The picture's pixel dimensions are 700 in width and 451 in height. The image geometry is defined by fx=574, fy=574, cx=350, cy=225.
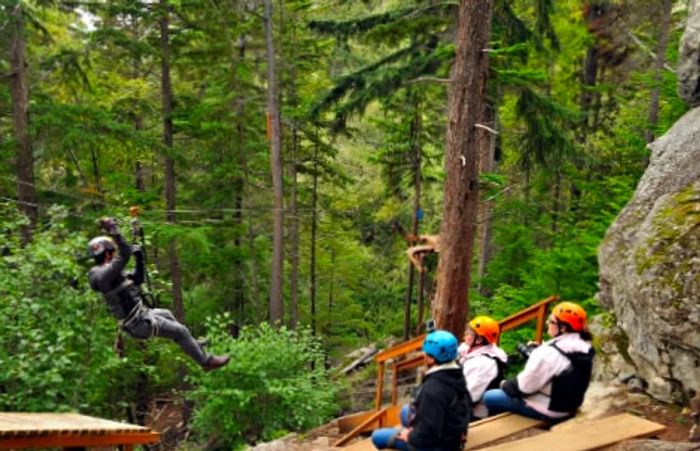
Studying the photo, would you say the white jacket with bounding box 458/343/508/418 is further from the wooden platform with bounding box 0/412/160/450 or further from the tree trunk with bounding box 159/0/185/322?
the tree trunk with bounding box 159/0/185/322

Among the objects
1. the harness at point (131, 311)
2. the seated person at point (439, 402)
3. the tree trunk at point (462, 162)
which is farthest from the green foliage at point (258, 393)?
the seated person at point (439, 402)

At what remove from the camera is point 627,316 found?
26.6ft

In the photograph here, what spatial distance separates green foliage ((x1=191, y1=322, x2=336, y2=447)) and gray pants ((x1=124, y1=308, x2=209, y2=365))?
3.98 meters

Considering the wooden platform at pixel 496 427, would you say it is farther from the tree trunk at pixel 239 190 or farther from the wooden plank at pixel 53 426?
the tree trunk at pixel 239 190

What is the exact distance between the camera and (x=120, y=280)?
7617mm

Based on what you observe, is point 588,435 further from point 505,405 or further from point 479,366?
point 479,366

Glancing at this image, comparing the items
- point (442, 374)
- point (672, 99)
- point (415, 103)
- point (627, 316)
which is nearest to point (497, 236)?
point (415, 103)

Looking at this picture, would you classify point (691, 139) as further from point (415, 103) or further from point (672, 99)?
point (415, 103)

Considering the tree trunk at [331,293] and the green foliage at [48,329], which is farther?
the tree trunk at [331,293]

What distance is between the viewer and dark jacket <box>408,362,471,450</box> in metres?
4.48

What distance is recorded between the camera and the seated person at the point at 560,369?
557 centimetres

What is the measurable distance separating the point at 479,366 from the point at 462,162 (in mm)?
3631

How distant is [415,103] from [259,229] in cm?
817

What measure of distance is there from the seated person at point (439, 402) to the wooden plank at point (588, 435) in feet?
3.21
